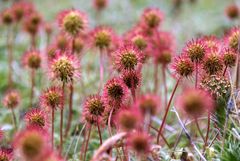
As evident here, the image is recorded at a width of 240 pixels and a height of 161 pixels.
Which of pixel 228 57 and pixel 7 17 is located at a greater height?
pixel 7 17

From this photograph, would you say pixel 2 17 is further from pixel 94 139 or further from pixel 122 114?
pixel 122 114

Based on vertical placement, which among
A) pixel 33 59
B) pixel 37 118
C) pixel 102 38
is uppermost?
pixel 102 38

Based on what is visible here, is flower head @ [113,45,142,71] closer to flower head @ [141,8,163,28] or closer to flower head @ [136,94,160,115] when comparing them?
flower head @ [136,94,160,115]

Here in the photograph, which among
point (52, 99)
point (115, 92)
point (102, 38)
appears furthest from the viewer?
point (102, 38)

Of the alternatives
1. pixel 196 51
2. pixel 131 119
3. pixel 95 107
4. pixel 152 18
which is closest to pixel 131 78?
pixel 95 107

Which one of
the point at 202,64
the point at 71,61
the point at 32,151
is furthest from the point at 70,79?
the point at 32,151

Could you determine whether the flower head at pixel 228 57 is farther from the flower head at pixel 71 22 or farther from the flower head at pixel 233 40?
the flower head at pixel 71 22

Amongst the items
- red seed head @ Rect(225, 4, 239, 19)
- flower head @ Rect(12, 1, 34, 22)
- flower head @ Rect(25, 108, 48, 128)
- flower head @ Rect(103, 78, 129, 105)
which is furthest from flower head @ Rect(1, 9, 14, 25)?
flower head @ Rect(103, 78, 129, 105)

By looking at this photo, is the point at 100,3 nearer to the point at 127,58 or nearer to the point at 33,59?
the point at 33,59
